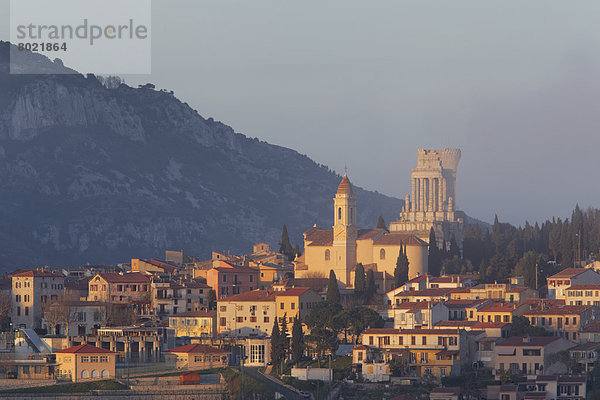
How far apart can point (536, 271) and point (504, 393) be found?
3497 centimetres

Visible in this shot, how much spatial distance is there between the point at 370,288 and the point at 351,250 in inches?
464

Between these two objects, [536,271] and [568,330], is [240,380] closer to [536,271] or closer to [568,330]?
[568,330]

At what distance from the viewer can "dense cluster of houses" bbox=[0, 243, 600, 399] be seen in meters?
101

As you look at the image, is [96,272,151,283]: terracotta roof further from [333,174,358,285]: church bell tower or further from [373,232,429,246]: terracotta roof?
[373,232,429,246]: terracotta roof

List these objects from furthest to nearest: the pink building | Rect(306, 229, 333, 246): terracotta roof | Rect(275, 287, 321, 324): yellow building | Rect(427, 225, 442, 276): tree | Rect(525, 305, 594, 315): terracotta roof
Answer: Rect(306, 229, 333, 246): terracotta roof
Rect(427, 225, 442, 276): tree
the pink building
Rect(275, 287, 321, 324): yellow building
Rect(525, 305, 594, 315): terracotta roof

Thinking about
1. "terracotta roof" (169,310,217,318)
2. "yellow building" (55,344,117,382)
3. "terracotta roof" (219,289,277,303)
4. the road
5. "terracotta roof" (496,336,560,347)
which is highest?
"terracotta roof" (219,289,277,303)

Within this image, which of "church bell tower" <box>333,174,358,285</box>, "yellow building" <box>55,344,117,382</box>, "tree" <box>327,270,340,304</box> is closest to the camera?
"yellow building" <box>55,344,117,382</box>

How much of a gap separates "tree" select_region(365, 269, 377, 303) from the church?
12.4 feet

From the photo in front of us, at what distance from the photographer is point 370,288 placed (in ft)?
418

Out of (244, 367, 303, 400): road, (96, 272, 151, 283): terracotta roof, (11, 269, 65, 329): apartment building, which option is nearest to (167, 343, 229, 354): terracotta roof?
(244, 367, 303, 400): road

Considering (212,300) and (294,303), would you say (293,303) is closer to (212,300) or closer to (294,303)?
(294,303)

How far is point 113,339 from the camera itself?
4375 inches

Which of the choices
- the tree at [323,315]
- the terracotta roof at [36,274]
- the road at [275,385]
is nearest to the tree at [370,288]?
the tree at [323,315]

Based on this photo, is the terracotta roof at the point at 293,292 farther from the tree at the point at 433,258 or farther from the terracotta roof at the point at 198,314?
the tree at the point at 433,258
